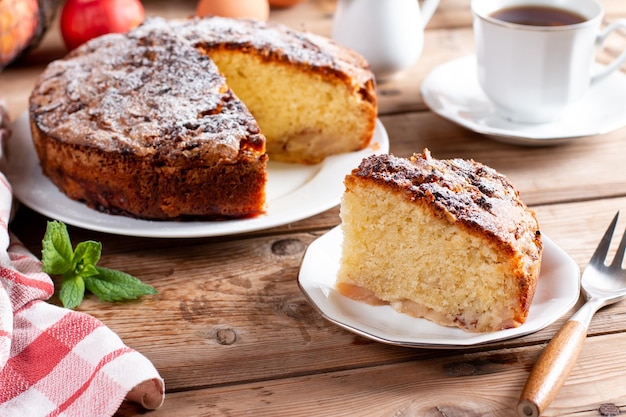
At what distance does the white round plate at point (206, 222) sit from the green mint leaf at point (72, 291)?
0.70 feet

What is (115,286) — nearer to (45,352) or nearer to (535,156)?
(45,352)

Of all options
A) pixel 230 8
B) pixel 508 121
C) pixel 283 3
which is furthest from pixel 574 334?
pixel 283 3

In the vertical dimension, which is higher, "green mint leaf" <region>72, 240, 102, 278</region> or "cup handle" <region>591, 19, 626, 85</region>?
"cup handle" <region>591, 19, 626, 85</region>

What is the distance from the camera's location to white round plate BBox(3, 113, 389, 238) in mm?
2281

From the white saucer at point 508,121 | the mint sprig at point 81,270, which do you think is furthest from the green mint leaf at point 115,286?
the white saucer at point 508,121

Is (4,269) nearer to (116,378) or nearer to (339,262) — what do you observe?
(116,378)

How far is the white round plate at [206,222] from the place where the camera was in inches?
89.8

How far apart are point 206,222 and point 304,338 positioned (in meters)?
0.56

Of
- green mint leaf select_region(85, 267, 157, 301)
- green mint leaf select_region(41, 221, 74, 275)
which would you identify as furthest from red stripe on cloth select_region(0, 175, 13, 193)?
green mint leaf select_region(85, 267, 157, 301)

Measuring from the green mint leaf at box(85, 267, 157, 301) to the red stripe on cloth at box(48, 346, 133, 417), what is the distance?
308 millimetres

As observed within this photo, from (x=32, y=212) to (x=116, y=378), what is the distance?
988 mm

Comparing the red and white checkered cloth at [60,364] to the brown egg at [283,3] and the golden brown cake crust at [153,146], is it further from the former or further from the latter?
the brown egg at [283,3]

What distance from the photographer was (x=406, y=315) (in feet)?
6.46

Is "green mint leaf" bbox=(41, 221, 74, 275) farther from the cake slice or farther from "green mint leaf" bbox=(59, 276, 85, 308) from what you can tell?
the cake slice
